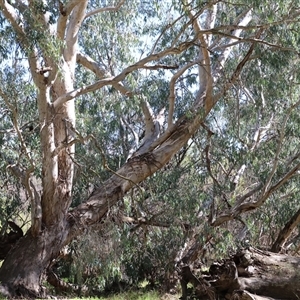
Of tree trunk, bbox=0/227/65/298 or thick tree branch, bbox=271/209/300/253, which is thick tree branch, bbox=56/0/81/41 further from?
thick tree branch, bbox=271/209/300/253

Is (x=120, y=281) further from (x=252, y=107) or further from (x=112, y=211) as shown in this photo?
(x=252, y=107)

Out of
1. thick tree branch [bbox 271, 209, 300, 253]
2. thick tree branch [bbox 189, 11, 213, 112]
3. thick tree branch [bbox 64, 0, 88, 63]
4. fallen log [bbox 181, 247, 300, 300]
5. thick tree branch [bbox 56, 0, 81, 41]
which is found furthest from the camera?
thick tree branch [bbox 271, 209, 300, 253]

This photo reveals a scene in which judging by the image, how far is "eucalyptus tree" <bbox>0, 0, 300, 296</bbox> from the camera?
25.4 feet

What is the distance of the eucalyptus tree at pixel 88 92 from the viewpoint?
25.4 feet

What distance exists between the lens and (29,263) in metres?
8.01

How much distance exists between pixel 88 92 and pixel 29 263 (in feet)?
10.8

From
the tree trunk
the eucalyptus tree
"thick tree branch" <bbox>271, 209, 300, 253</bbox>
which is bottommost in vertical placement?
the tree trunk

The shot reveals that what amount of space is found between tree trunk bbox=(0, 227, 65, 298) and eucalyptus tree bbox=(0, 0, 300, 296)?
2cm

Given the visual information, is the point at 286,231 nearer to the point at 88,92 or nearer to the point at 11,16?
→ the point at 88,92

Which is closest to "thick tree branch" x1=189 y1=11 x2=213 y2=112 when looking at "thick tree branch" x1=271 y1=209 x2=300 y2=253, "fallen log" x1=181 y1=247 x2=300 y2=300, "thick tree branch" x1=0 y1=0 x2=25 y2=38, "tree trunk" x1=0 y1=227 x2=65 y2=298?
"thick tree branch" x1=0 y1=0 x2=25 y2=38

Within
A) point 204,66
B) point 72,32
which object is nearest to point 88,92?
point 72,32

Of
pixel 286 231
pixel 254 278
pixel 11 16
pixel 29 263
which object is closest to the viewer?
pixel 11 16

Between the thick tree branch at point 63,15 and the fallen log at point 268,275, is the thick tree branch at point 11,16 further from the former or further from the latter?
the fallen log at point 268,275

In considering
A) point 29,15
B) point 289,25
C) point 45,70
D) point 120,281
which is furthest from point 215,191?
point 29,15
